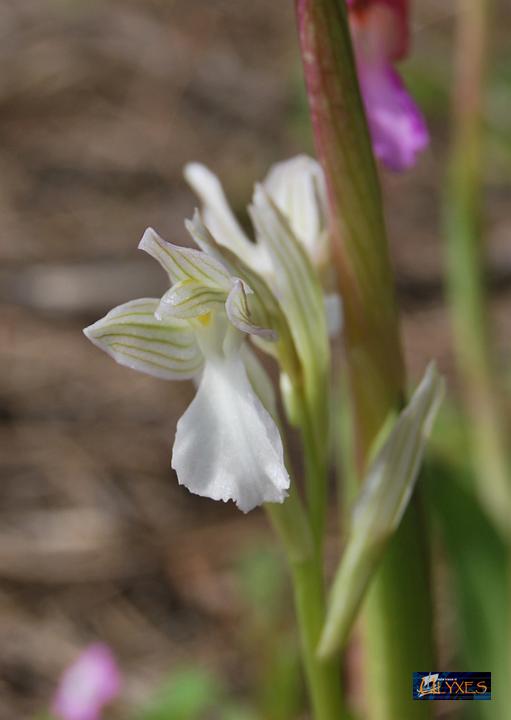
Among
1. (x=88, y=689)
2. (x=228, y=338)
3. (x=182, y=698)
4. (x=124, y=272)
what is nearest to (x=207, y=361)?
(x=228, y=338)

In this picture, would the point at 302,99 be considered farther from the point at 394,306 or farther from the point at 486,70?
the point at 394,306

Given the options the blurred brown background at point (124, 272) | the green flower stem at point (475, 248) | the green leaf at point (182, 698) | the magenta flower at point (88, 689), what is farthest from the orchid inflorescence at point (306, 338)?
the blurred brown background at point (124, 272)

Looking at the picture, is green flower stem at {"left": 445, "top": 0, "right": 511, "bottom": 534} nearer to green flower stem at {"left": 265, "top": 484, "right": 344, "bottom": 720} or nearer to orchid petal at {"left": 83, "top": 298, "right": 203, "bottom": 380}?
green flower stem at {"left": 265, "top": 484, "right": 344, "bottom": 720}

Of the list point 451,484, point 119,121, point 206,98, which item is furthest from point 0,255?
point 451,484

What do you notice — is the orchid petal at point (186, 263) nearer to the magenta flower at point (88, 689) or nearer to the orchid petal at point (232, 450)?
the orchid petal at point (232, 450)

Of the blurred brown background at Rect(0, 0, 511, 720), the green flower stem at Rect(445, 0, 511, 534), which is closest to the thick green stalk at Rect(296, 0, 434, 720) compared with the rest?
the green flower stem at Rect(445, 0, 511, 534)

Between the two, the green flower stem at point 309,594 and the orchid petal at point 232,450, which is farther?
the green flower stem at point 309,594
